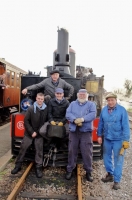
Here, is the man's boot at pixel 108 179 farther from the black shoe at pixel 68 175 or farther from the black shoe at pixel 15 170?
the black shoe at pixel 15 170

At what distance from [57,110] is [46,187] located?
1546mm

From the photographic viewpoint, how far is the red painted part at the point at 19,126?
504cm

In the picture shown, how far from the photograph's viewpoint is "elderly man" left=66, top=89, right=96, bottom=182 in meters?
4.27

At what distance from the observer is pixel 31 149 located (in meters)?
5.00

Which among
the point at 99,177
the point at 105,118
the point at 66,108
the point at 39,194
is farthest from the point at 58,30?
the point at 39,194

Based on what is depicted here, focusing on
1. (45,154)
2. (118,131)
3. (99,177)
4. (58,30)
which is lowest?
(99,177)

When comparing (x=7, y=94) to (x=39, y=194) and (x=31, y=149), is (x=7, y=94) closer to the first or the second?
(x=31, y=149)

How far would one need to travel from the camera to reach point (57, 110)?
185 inches

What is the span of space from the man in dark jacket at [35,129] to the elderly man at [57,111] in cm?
13

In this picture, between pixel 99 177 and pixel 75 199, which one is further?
pixel 99 177

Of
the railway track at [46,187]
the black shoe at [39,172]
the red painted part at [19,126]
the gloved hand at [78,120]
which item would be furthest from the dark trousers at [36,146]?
the gloved hand at [78,120]

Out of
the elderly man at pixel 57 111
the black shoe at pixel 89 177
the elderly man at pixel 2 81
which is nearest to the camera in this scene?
the black shoe at pixel 89 177

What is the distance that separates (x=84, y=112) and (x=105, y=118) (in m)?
0.44

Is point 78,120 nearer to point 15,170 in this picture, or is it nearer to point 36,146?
point 36,146
